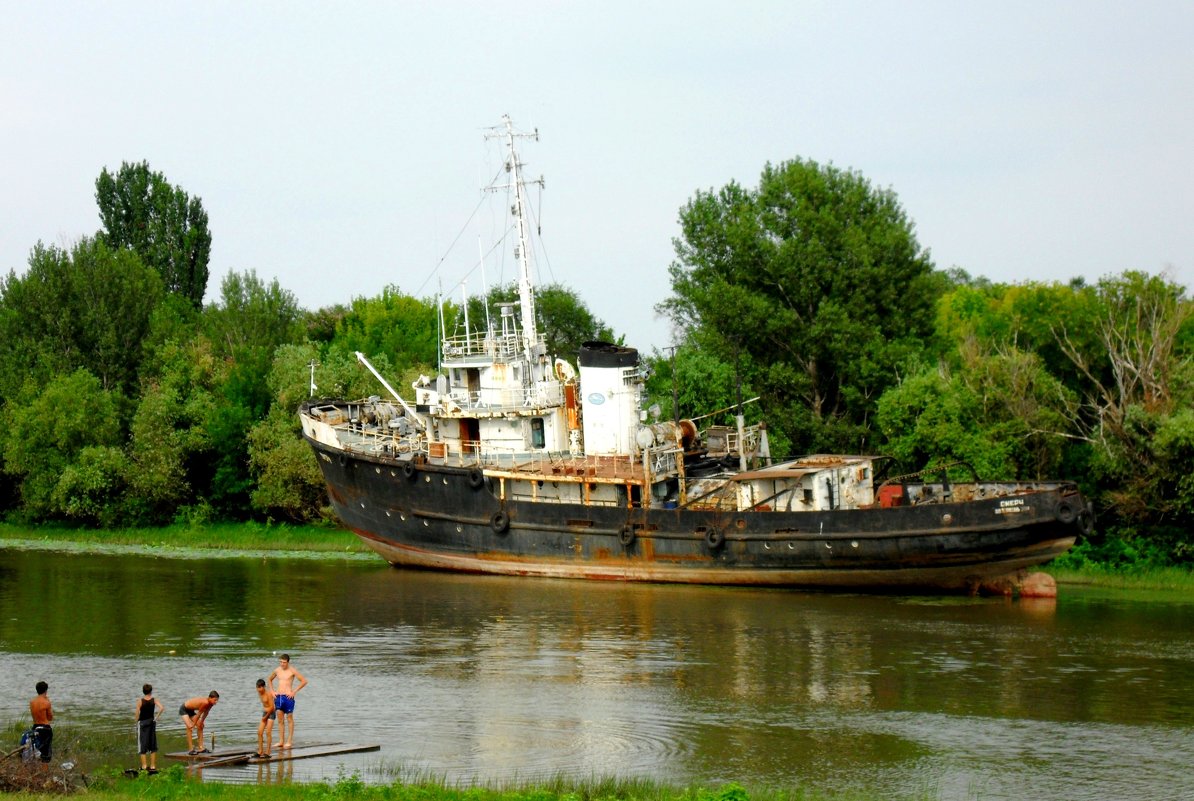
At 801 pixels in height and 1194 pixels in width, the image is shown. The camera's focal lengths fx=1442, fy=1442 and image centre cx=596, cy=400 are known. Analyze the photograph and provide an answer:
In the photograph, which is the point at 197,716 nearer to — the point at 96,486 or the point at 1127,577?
the point at 1127,577

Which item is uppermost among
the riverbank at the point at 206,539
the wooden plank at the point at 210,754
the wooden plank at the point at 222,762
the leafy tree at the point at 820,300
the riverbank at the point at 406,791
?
the leafy tree at the point at 820,300

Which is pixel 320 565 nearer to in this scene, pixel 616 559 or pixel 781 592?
pixel 616 559

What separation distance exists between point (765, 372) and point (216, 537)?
19765 millimetres

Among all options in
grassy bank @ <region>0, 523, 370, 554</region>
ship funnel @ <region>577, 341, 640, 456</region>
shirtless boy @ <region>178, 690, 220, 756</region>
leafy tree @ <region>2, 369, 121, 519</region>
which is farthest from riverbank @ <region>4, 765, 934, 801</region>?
leafy tree @ <region>2, 369, 121, 519</region>

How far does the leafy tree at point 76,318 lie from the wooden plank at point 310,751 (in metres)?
39.3

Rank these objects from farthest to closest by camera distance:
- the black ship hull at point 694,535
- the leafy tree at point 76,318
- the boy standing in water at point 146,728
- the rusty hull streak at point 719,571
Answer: the leafy tree at point 76,318 < the rusty hull streak at point 719,571 < the black ship hull at point 694,535 < the boy standing in water at point 146,728

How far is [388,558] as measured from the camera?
141 feet

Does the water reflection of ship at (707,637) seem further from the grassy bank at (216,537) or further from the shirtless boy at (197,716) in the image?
the grassy bank at (216,537)

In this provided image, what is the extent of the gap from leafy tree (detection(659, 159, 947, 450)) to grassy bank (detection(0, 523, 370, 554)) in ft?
47.8

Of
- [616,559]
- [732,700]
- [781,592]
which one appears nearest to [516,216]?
[616,559]

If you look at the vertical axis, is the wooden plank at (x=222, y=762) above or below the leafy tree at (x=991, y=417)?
below

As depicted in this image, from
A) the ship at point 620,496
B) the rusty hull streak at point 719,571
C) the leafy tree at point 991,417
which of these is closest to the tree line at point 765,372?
the leafy tree at point 991,417

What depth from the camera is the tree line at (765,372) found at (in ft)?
134

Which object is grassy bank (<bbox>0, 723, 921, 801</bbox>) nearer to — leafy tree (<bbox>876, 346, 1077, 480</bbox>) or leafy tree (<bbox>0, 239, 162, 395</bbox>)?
leafy tree (<bbox>876, 346, 1077, 480</bbox>)
